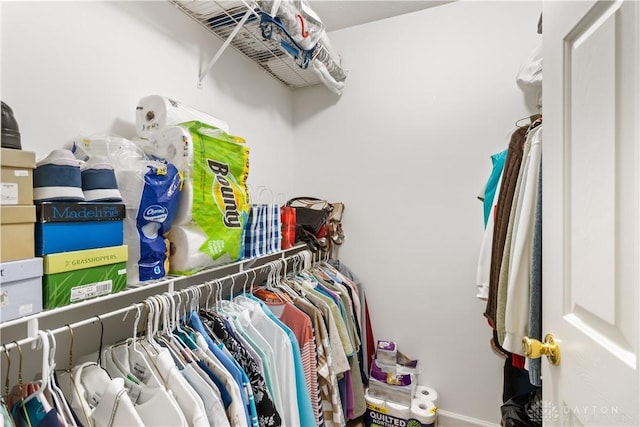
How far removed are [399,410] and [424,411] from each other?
0.45ft

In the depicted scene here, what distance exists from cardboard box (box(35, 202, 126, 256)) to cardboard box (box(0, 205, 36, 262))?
0.02 meters

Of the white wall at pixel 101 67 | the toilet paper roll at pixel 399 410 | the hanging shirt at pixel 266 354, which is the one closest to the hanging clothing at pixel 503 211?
the hanging shirt at pixel 266 354

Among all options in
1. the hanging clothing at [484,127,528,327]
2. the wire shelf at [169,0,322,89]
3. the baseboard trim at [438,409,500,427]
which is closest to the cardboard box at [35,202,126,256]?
the wire shelf at [169,0,322,89]

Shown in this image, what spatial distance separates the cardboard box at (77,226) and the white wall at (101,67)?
0.38m

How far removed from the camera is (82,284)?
2.57 feet

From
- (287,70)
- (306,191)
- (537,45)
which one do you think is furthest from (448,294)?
(287,70)

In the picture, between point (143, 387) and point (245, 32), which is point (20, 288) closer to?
point (143, 387)

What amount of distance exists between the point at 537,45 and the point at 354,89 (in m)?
1.08

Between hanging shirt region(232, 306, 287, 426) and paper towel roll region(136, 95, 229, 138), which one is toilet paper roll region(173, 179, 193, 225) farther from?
hanging shirt region(232, 306, 287, 426)

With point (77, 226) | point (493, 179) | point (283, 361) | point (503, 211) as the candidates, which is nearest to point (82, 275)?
point (77, 226)

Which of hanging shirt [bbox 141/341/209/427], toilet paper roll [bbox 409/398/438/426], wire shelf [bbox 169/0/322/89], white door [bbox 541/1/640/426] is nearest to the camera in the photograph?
white door [bbox 541/1/640/426]

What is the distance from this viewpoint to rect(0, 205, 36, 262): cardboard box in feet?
2.15

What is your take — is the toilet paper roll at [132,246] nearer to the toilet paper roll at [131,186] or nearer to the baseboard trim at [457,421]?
the toilet paper roll at [131,186]

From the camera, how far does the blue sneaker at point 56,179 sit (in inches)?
28.8
